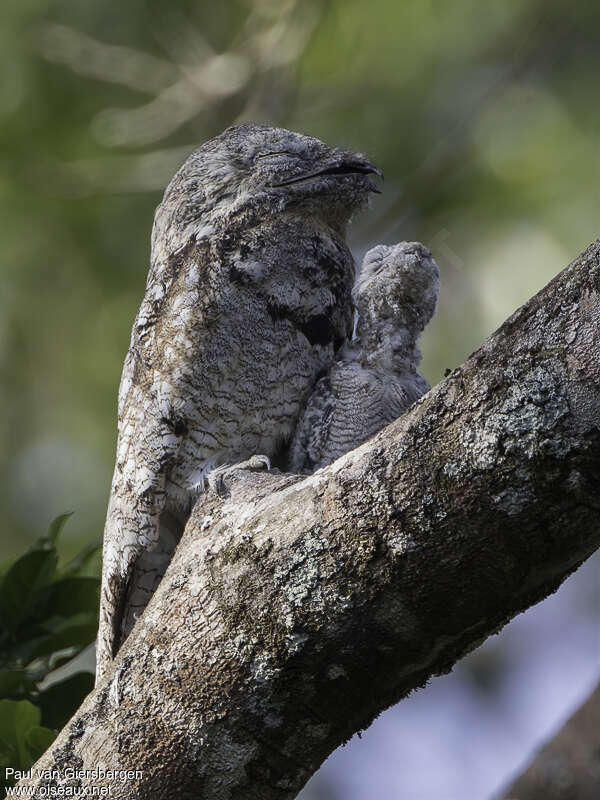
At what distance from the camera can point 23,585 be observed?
2.90 meters

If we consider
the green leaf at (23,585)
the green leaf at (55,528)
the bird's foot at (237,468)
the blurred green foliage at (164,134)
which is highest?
the blurred green foliage at (164,134)

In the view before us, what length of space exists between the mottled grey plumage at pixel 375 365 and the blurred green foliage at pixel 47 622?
80 cm

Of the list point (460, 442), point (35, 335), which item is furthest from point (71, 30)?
point (460, 442)

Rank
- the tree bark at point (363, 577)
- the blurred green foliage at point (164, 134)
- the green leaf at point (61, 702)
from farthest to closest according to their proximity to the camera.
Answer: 1. the blurred green foliage at point (164, 134)
2. the green leaf at point (61, 702)
3. the tree bark at point (363, 577)

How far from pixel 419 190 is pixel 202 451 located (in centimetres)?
328

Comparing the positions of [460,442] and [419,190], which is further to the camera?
[419,190]

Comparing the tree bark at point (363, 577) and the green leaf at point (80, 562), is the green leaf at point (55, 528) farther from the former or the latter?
the tree bark at point (363, 577)

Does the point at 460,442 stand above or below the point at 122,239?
below

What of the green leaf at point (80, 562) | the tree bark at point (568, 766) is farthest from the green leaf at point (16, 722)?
the tree bark at point (568, 766)

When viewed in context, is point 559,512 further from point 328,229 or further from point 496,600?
point 328,229

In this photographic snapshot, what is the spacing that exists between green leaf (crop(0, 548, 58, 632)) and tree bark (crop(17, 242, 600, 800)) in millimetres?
870

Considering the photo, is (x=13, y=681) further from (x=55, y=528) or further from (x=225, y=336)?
(x=225, y=336)

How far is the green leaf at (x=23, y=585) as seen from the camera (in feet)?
9.48

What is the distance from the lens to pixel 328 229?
275cm
